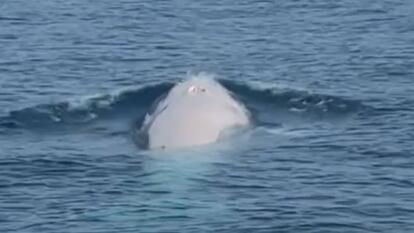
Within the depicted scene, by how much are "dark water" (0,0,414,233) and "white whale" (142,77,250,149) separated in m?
0.98

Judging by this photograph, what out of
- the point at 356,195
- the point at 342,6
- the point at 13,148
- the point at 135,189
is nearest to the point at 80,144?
the point at 13,148

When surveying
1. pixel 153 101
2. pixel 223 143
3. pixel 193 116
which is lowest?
pixel 223 143

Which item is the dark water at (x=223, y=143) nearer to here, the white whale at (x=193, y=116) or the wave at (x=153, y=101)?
the wave at (x=153, y=101)

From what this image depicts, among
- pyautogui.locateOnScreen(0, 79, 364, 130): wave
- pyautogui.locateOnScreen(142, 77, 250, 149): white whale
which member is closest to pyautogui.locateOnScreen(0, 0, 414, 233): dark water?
pyautogui.locateOnScreen(0, 79, 364, 130): wave

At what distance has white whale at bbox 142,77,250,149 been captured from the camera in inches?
3246

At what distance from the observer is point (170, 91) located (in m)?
89.7

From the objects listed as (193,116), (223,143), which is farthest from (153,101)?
(223,143)

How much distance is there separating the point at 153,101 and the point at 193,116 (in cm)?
686

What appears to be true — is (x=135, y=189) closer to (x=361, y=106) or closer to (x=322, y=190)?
(x=322, y=190)

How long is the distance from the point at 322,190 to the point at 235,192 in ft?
10.8

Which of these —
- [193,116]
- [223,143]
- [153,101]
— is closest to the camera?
[223,143]

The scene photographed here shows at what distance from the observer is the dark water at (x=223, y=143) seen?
7262cm

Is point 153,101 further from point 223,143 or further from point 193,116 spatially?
point 223,143

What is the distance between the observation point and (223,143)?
82500 mm
